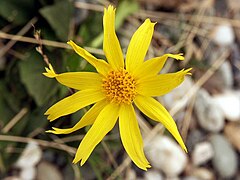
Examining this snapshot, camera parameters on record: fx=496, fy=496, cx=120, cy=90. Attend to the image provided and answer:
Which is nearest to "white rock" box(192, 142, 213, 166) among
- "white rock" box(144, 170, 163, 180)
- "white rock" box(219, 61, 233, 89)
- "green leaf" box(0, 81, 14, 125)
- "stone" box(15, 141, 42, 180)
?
"white rock" box(144, 170, 163, 180)

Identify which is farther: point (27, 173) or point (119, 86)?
point (27, 173)

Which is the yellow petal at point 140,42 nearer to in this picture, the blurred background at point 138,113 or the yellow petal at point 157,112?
the yellow petal at point 157,112

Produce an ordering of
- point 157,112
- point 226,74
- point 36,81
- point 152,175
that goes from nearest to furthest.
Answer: point 157,112, point 36,81, point 152,175, point 226,74

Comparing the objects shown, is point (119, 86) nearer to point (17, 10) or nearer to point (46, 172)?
point (17, 10)

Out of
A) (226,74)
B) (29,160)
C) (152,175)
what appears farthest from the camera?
(226,74)

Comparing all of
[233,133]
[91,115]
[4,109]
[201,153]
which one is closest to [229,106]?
[233,133]
